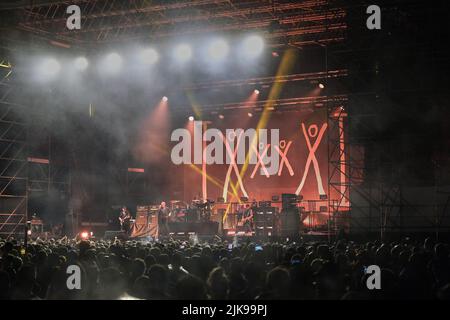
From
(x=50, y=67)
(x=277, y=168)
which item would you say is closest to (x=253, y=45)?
(x=50, y=67)

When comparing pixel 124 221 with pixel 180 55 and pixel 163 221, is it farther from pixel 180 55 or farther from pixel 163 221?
pixel 180 55

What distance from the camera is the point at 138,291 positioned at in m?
7.32

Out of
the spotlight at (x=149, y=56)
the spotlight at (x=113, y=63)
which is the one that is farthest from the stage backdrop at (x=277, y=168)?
the spotlight at (x=113, y=63)

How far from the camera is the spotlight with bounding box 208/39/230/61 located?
2352 cm

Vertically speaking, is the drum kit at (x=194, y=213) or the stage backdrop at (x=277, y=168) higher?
the stage backdrop at (x=277, y=168)

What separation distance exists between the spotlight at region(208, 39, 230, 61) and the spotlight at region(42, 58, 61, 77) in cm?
684

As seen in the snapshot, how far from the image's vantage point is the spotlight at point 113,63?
970 inches

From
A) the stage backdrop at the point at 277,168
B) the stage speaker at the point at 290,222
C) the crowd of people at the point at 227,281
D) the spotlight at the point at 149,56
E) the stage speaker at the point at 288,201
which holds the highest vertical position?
the spotlight at the point at 149,56

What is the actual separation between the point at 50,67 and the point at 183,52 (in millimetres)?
5884

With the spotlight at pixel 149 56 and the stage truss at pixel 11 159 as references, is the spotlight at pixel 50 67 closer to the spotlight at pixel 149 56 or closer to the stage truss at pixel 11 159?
the stage truss at pixel 11 159

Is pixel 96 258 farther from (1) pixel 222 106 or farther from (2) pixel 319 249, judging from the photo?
(1) pixel 222 106

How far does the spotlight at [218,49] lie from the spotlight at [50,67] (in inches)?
269

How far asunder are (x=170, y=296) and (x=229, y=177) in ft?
83.0

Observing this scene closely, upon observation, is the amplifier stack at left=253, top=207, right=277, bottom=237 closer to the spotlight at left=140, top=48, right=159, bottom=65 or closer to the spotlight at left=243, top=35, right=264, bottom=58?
the spotlight at left=243, top=35, right=264, bottom=58
